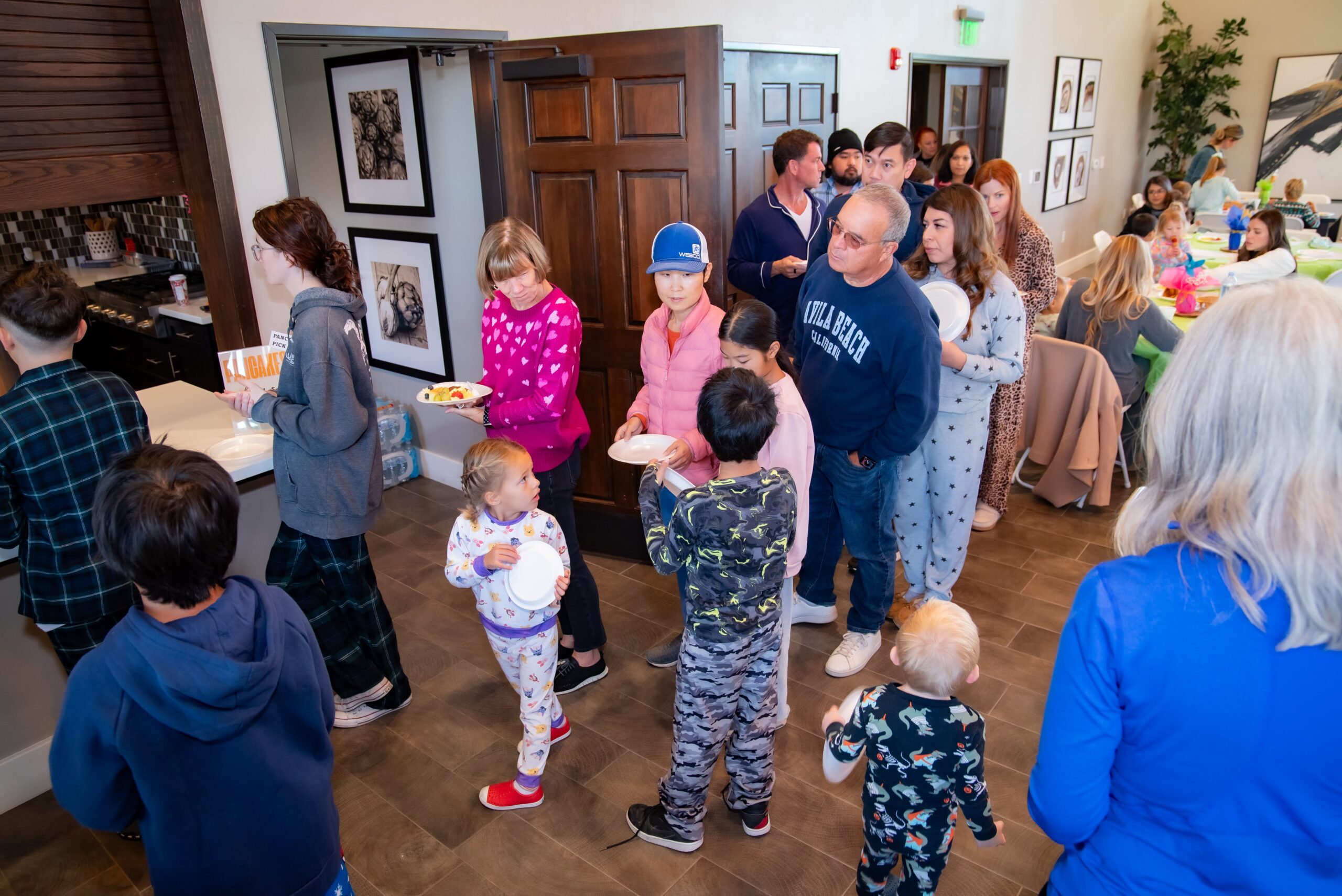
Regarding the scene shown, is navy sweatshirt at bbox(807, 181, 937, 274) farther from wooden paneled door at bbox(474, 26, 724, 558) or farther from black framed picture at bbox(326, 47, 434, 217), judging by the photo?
black framed picture at bbox(326, 47, 434, 217)

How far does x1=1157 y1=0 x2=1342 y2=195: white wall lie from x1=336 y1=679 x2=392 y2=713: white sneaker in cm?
1248

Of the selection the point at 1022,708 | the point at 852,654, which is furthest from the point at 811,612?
the point at 1022,708

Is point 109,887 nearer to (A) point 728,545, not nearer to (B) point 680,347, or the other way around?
(A) point 728,545

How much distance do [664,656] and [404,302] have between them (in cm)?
267

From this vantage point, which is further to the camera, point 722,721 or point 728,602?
point 722,721

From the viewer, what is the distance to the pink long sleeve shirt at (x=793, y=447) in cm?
239

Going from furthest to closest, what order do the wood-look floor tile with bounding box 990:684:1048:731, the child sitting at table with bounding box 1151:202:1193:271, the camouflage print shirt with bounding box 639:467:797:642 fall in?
the child sitting at table with bounding box 1151:202:1193:271
the wood-look floor tile with bounding box 990:684:1048:731
the camouflage print shirt with bounding box 639:467:797:642

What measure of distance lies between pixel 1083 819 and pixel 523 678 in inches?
64.5

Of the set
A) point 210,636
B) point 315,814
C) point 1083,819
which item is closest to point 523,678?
Result: point 315,814

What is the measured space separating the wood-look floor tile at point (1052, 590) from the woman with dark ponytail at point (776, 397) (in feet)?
5.48

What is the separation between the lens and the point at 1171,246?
5453 mm

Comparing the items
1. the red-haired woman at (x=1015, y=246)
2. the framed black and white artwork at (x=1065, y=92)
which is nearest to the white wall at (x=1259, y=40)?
the framed black and white artwork at (x=1065, y=92)

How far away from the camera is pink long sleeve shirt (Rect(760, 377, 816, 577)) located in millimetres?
2391

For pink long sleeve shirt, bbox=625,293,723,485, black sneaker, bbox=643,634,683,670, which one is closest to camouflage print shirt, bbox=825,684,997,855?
pink long sleeve shirt, bbox=625,293,723,485
